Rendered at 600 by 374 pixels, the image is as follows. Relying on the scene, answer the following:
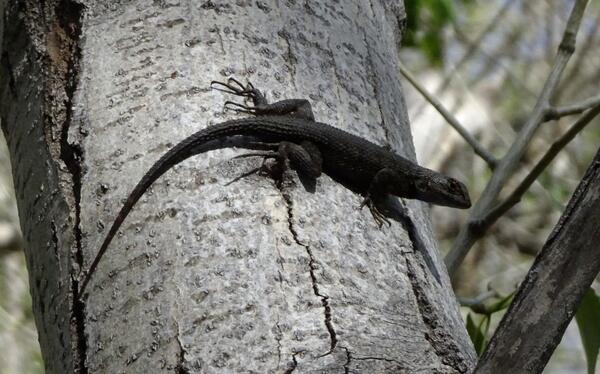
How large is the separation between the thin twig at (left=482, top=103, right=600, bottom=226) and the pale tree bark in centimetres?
57

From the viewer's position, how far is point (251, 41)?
2277 mm

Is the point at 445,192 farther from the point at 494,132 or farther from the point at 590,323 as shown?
the point at 494,132

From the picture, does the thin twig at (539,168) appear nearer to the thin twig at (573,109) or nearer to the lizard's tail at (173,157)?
the thin twig at (573,109)

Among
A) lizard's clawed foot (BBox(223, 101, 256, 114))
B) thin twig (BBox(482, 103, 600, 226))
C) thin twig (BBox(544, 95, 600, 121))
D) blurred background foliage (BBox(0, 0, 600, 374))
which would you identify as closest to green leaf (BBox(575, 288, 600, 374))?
thin twig (BBox(482, 103, 600, 226))

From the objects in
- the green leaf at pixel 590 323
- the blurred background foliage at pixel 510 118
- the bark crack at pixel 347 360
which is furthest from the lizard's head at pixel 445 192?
the blurred background foliage at pixel 510 118

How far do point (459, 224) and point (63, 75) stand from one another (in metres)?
8.02

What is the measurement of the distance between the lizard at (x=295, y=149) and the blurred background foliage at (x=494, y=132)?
4.84m

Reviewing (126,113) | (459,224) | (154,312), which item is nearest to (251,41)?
(126,113)

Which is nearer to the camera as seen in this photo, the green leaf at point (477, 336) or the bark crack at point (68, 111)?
the bark crack at point (68, 111)

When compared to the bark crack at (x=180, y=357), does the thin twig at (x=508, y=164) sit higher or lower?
higher

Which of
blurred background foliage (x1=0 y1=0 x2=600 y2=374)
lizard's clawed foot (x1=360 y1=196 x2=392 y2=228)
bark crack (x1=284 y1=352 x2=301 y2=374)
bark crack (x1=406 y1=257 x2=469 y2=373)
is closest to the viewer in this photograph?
bark crack (x1=284 y1=352 x2=301 y2=374)

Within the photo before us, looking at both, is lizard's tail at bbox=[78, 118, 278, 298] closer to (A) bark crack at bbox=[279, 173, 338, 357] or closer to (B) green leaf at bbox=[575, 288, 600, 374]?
(A) bark crack at bbox=[279, 173, 338, 357]

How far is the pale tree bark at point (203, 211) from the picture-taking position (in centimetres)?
183

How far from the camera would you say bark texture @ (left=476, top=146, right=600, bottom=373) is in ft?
5.36
